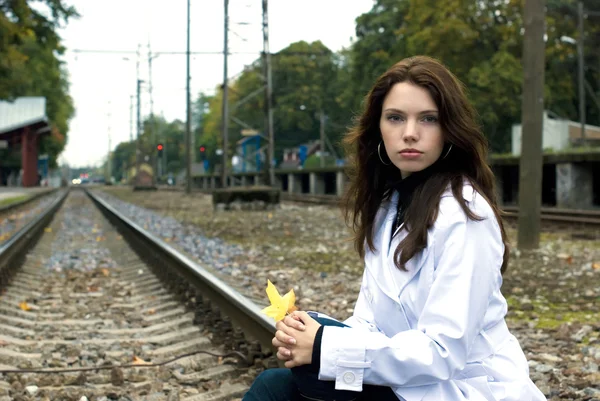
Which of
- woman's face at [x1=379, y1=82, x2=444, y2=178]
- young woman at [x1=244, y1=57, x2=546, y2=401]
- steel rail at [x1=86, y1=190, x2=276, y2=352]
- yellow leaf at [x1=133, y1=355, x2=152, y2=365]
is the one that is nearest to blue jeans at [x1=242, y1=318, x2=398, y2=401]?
young woman at [x1=244, y1=57, x2=546, y2=401]

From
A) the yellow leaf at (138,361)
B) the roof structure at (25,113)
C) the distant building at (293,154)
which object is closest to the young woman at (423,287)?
the yellow leaf at (138,361)

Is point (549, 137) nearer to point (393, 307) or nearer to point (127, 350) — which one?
point (127, 350)

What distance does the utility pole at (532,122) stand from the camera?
396 inches

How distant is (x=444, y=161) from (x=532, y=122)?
860 centimetres

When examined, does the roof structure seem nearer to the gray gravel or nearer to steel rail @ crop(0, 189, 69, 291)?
steel rail @ crop(0, 189, 69, 291)

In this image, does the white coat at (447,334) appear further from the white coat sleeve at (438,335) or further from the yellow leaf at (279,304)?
the yellow leaf at (279,304)

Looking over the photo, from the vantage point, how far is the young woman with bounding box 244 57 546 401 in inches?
70.7

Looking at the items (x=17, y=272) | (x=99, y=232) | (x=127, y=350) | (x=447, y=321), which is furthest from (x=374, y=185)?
(x=99, y=232)

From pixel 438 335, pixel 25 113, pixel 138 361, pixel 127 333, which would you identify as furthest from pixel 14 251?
pixel 25 113

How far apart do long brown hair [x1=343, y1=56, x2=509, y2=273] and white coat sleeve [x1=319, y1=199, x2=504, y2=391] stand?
8 cm

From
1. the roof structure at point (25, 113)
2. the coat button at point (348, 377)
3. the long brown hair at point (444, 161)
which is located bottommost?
the coat button at point (348, 377)

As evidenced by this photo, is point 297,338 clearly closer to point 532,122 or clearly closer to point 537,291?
point 537,291

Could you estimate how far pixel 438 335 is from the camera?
178 centimetres

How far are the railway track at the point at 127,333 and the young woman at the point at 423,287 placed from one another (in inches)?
74.1
